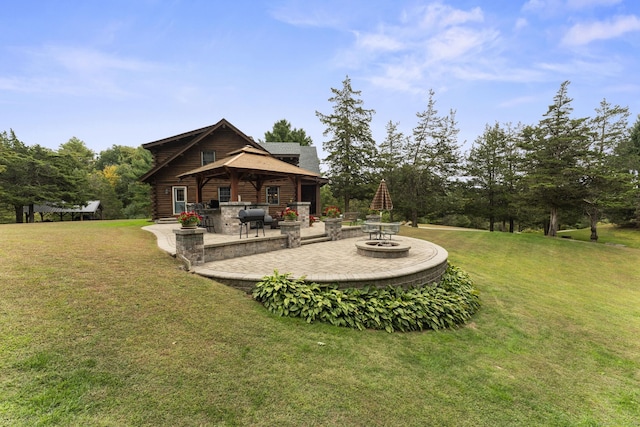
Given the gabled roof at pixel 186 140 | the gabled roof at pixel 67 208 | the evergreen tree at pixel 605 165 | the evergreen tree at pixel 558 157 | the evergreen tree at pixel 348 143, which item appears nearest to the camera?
the gabled roof at pixel 186 140

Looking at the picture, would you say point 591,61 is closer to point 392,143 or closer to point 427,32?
point 427,32

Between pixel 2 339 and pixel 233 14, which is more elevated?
pixel 233 14

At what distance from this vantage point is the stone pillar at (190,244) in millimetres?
5512

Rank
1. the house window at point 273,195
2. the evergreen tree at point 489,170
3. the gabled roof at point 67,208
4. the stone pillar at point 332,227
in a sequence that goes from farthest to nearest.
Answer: the evergreen tree at point 489,170 < the gabled roof at point 67,208 < the house window at point 273,195 < the stone pillar at point 332,227

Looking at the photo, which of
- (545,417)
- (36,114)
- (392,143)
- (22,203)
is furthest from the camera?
(392,143)

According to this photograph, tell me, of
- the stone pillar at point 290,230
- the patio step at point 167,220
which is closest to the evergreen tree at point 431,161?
the stone pillar at point 290,230

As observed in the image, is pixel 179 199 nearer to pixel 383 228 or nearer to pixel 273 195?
pixel 273 195

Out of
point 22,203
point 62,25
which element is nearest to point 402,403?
point 62,25

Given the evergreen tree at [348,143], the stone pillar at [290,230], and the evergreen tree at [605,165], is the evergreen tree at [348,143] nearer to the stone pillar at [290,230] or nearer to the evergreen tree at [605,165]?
the evergreen tree at [605,165]

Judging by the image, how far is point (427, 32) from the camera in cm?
1123

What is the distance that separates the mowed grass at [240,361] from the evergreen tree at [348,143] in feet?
59.2

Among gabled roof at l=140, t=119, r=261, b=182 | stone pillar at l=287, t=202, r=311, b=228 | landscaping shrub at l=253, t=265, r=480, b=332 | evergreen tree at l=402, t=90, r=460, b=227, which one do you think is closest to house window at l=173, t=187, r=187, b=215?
gabled roof at l=140, t=119, r=261, b=182

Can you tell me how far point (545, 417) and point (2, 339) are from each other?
568 centimetres

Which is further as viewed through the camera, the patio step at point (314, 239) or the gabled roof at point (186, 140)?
the gabled roof at point (186, 140)
